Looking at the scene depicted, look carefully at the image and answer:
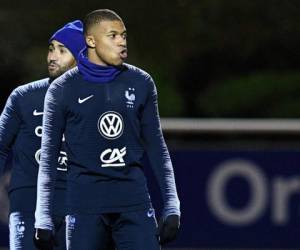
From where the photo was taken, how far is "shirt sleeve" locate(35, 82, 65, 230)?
5.93 m

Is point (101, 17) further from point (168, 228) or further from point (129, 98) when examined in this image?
point (168, 228)

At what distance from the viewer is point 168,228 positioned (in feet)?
19.3

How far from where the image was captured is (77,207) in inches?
231

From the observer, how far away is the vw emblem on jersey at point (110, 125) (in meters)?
5.84

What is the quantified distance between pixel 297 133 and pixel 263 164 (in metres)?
0.35

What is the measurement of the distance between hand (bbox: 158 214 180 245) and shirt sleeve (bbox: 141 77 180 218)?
3 cm

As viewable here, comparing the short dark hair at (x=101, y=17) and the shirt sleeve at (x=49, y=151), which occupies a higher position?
the short dark hair at (x=101, y=17)

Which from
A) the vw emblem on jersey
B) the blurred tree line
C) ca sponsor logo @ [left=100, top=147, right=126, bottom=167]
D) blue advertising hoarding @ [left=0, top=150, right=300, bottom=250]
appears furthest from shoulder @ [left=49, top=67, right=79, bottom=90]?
the blurred tree line

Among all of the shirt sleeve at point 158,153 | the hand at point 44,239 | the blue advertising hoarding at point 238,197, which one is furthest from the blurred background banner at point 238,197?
the hand at point 44,239

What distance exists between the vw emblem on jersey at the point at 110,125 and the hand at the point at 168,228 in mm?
406

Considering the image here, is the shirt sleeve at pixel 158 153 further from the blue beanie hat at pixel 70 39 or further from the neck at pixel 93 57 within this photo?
the blue beanie hat at pixel 70 39

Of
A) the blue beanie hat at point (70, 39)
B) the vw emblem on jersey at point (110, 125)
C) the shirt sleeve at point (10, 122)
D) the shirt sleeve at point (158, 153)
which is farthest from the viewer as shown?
the shirt sleeve at point (10, 122)

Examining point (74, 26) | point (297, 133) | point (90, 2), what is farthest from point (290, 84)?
point (74, 26)

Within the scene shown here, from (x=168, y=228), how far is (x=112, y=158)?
0.37 m
